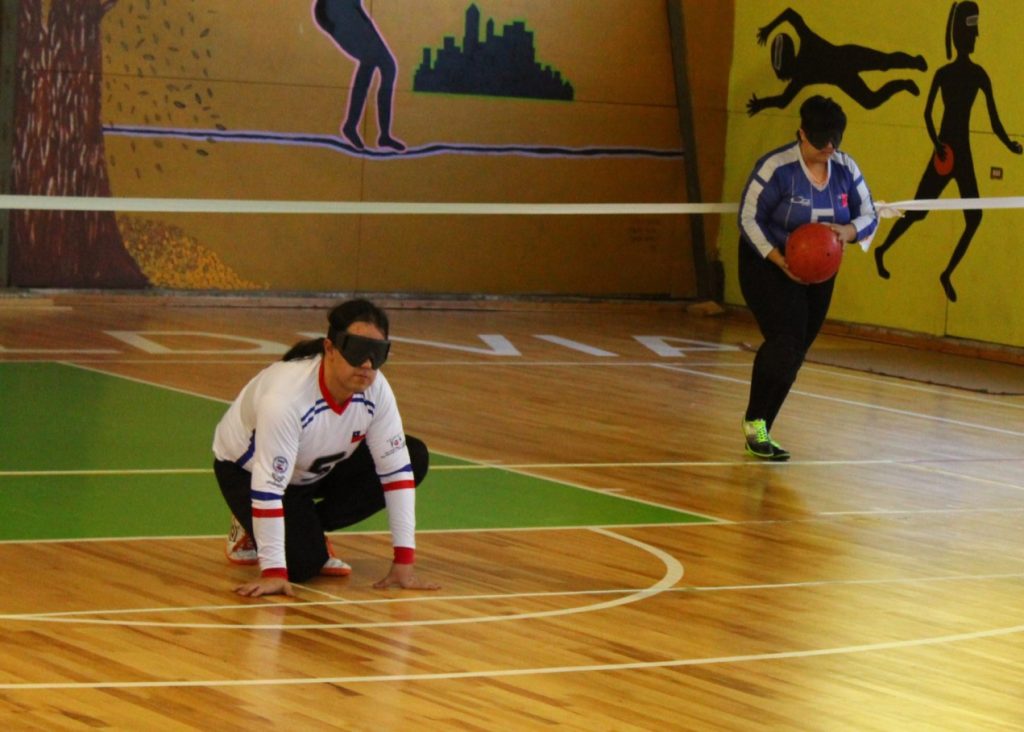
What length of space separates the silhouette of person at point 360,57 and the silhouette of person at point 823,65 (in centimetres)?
318

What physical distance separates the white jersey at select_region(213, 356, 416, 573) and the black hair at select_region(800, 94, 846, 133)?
3331 mm

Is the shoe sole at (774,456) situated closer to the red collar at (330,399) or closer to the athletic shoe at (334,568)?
the athletic shoe at (334,568)

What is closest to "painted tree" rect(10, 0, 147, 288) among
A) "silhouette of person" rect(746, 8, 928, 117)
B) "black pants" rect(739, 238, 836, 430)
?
"silhouette of person" rect(746, 8, 928, 117)

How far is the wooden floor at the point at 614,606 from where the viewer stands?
4.59m

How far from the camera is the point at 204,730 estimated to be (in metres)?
4.23

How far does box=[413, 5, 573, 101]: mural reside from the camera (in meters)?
15.0

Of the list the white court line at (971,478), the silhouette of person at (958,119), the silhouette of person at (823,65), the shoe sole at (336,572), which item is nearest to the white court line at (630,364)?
the silhouette of person at (958,119)

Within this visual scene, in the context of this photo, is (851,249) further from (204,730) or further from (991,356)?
(204,730)

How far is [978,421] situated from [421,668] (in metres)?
6.24

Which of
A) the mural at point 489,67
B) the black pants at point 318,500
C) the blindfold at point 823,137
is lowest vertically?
the black pants at point 318,500

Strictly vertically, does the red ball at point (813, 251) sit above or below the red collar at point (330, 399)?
above

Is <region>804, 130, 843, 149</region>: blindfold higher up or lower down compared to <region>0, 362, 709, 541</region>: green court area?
higher up

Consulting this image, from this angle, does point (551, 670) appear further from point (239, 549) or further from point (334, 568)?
point (239, 549)

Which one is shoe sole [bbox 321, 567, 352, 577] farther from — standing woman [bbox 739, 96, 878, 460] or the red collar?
standing woman [bbox 739, 96, 878, 460]
